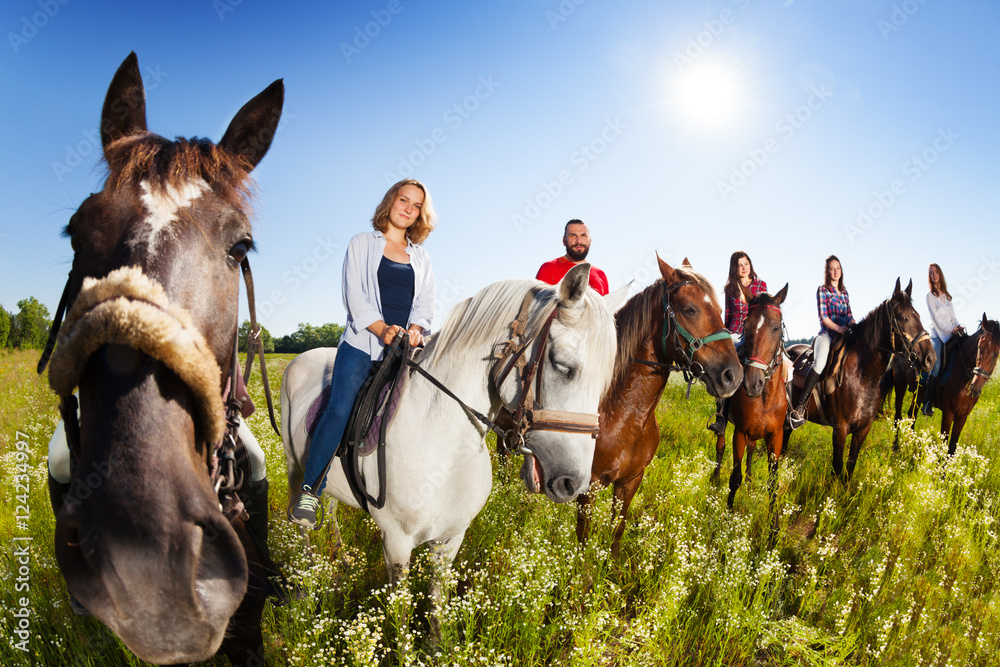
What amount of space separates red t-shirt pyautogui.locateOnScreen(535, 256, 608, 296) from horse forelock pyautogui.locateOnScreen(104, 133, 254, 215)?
150 inches

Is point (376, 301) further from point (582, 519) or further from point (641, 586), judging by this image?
point (641, 586)

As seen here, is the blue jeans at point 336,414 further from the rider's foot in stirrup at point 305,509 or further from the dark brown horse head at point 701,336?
the dark brown horse head at point 701,336

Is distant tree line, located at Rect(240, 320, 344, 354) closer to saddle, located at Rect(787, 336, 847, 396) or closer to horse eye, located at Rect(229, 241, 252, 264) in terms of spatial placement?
saddle, located at Rect(787, 336, 847, 396)

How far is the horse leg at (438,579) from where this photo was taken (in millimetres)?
2490

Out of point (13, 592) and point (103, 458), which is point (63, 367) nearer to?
point (103, 458)

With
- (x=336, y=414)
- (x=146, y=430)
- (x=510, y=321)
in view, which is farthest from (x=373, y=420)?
(x=146, y=430)

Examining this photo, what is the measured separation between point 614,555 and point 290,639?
270cm

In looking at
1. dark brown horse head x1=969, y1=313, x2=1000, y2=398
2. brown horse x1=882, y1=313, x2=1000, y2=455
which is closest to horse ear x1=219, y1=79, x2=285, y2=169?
brown horse x1=882, y1=313, x2=1000, y2=455

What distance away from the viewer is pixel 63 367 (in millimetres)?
1060

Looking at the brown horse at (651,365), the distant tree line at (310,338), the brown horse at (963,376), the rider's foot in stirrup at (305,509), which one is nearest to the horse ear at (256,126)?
the rider's foot in stirrup at (305,509)

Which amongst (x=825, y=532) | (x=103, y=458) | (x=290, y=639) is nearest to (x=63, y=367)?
(x=103, y=458)

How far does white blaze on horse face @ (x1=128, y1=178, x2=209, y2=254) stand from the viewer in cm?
124

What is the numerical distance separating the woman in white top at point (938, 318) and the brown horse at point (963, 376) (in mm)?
219

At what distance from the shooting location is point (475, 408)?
2732 millimetres
